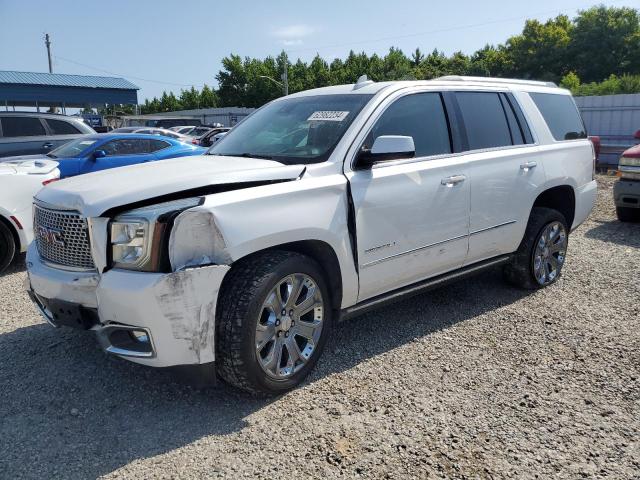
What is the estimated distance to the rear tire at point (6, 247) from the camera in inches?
229

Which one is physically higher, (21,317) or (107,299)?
(107,299)

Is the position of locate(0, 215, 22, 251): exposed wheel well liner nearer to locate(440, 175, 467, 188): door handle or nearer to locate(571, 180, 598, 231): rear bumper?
locate(440, 175, 467, 188): door handle

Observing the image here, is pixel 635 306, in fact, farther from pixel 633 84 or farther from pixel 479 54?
pixel 479 54

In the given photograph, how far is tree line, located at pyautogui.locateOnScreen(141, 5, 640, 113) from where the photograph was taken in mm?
57250

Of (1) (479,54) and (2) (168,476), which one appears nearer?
(2) (168,476)

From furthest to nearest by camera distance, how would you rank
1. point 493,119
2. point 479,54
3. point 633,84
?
point 479,54 → point 633,84 → point 493,119

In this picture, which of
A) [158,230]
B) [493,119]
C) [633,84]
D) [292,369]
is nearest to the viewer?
[158,230]

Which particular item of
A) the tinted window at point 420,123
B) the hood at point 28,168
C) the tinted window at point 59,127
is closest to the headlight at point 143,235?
the tinted window at point 420,123

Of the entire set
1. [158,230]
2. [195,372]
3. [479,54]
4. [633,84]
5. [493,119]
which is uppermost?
[479,54]

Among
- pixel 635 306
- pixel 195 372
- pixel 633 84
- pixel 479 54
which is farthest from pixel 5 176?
pixel 479 54

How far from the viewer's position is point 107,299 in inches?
109

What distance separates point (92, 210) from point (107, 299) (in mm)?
484

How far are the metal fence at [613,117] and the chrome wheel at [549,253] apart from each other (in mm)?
14009

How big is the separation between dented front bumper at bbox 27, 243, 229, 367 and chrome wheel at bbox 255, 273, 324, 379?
1.12 ft
